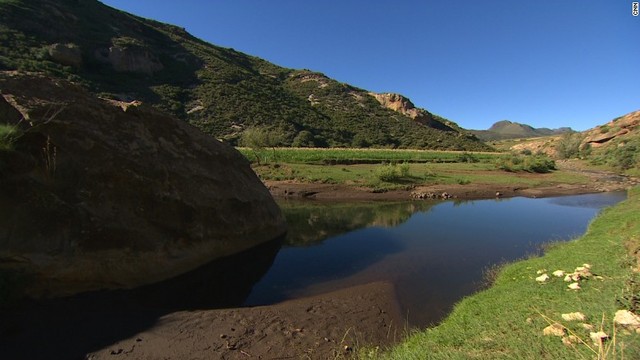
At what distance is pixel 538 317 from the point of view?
22.9 feet

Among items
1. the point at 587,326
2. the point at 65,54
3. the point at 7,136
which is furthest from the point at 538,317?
the point at 65,54

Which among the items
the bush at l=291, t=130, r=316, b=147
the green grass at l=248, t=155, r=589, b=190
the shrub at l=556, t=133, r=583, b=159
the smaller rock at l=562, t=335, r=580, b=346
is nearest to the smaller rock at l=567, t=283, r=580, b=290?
the smaller rock at l=562, t=335, r=580, b=346

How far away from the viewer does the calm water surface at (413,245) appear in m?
12.2

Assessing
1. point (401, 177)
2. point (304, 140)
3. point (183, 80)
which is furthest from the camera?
point (183, 80)

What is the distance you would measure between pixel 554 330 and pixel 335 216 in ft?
69.9

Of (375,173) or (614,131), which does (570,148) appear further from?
(375,173)

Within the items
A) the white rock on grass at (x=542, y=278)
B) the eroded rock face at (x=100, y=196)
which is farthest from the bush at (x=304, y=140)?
the white rock on grass at (x=542, y=278)

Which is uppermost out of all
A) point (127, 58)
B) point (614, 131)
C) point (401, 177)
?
point (127, 58)

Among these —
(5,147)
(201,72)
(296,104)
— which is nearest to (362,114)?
(296,104)

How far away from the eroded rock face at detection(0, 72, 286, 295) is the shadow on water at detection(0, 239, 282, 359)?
455mm

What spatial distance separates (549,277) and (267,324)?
25.4 feet

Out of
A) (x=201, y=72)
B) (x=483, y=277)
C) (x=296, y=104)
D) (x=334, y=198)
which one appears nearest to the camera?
(x=483, y=277)

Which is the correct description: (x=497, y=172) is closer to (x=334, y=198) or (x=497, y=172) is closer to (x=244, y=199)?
(x=334, y=198)

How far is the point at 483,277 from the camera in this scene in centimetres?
1285
